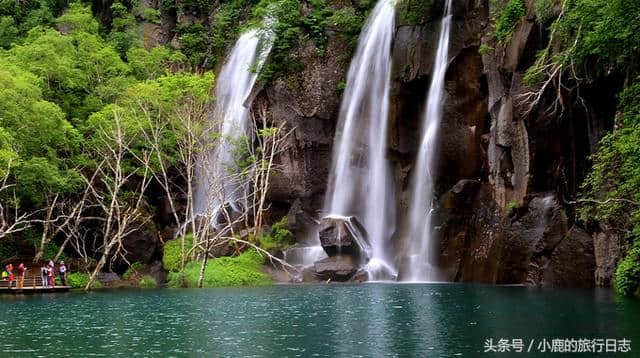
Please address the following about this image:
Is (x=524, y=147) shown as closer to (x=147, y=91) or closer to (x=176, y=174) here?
(x=147, y=91)

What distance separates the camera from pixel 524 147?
27.3 metres

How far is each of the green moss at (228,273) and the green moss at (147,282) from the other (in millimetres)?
1582

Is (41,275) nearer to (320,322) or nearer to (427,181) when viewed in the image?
(427,181)

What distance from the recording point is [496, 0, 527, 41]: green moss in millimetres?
27841

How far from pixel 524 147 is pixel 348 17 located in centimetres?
1648

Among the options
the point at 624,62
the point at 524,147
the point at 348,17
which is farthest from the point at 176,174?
the point at 624,62

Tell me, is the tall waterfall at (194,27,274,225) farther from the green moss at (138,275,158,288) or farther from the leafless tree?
the green moss at (138,275,158,288)

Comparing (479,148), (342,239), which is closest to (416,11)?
(479,148)

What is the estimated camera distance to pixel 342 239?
33094mm

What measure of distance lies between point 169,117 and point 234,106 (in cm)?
611

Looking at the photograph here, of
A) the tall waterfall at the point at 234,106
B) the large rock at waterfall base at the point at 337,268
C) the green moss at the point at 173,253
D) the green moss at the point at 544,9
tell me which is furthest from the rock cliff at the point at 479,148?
the green moss at the point at 173,253

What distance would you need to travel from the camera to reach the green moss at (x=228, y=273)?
109 ft

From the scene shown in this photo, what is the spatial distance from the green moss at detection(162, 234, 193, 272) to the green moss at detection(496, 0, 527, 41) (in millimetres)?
19885

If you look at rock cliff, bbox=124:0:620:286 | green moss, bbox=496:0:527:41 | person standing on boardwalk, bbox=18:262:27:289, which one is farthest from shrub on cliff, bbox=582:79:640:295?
person standing on boardwalk, bbox=18:262:27:289
